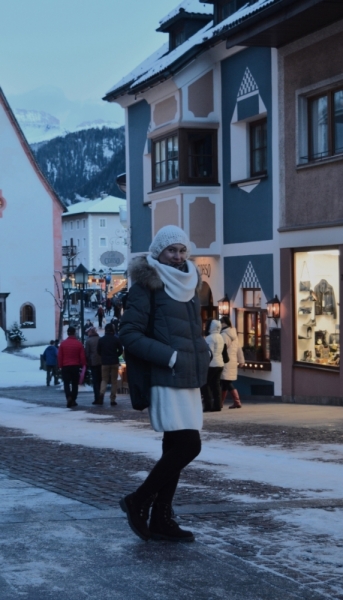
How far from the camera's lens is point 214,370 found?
60.8 feet

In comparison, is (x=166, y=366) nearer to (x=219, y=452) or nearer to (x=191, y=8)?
(x=219, y=452)

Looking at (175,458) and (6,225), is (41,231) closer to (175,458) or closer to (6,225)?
(6,225)

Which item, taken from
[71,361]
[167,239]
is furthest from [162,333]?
[71,361]

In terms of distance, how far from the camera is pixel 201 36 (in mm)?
24859

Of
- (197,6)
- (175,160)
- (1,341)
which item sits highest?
(197,6)

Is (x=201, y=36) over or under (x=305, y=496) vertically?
over

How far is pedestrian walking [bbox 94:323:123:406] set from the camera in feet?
72.3

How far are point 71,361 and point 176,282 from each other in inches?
641

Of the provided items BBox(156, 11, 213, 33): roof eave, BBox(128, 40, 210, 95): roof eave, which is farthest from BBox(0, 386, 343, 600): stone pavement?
BBox(156, 11, 213, 33): roof eave

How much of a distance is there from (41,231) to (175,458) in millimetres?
51697

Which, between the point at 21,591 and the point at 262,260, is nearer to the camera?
the point at 21,591

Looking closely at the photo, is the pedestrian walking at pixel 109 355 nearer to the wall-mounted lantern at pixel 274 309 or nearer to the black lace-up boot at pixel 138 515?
the wall-mounted lantern at pixel 274 309

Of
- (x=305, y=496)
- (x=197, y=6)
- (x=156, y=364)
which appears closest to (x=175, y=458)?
(x=156, y=364)

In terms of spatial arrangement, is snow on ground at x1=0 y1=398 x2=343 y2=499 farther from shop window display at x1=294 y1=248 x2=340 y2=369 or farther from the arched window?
the arched window
